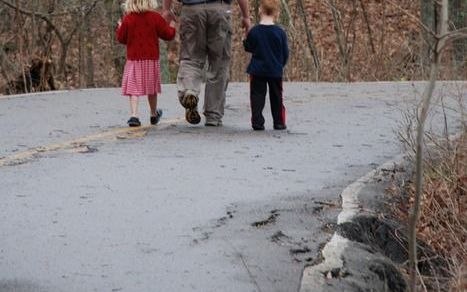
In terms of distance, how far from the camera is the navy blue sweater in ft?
40.5

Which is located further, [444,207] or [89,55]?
[89,55]

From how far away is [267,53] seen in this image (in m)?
12.4

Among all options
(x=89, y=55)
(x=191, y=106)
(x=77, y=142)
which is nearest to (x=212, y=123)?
Result: (x=191, y=106)

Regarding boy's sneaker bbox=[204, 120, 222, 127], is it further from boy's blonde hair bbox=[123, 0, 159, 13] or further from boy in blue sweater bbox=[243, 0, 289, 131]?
boy's blonde hair bbox=[123, 0, 159, 13]

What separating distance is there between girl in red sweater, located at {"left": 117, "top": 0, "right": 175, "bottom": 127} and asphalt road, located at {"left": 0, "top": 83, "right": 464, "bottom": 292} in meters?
0.50

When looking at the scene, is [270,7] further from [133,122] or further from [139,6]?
[133,122]

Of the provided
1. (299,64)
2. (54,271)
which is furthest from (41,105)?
(299,64)

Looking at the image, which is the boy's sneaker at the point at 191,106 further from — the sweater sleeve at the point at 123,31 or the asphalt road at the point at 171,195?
the sweater sleeve at the point at 123,31

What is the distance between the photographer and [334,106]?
15773 millimetres

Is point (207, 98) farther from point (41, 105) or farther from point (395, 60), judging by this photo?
point (395, 60)

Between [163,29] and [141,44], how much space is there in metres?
0.30

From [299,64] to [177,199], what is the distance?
1745 centimetres

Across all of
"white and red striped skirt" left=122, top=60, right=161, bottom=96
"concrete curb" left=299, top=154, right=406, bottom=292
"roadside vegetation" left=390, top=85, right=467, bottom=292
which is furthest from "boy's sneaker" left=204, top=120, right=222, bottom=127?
"concrete curb" left=299, top=154, right=406, bottom=292

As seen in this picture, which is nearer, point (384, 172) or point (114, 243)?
point (114, 243)
